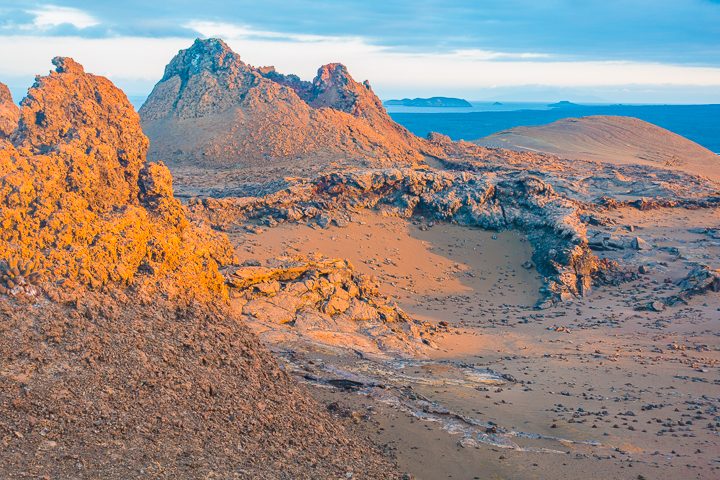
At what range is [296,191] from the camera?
21469mm

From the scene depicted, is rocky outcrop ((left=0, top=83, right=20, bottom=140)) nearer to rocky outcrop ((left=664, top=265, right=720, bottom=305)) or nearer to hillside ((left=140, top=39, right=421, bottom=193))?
hillside ((left=140, top=39, right=421, bottom=193))

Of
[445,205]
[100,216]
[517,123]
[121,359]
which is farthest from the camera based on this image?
[517,123]

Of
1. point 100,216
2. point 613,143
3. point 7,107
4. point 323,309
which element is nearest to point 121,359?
point 100,216

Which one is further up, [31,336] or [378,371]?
[31,336]

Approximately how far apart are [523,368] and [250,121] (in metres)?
22.8

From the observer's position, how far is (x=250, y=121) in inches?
1289

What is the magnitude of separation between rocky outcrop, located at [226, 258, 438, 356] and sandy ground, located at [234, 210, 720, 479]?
88cm

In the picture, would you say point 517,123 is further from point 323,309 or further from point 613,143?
point 323,309

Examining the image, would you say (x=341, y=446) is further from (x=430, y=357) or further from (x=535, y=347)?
(x=535, y=347)

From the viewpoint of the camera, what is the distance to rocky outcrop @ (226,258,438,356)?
40.3ft

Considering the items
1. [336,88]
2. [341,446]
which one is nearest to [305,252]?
[341,446]

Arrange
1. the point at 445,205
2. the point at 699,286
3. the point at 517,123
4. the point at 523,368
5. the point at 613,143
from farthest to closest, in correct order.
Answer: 1. the point at 517,123
2. the point at 613,143
3. the point at 445,205
4. the point at 699,286
5. the point at 523,368

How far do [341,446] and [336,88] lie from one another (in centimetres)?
3215

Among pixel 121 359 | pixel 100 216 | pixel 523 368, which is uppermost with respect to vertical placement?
pixel 100 216
